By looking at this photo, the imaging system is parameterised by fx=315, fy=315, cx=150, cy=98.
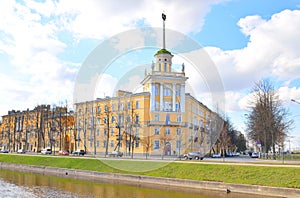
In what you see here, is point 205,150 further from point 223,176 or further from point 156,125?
point 223,176

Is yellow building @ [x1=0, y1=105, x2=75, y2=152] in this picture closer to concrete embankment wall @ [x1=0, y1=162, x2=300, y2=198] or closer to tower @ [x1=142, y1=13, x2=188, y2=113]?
→ concrete embankment wall @ [x1=0, y1=162, x2=300, y2=198]

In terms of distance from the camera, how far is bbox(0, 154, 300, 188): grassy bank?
26.4 metres

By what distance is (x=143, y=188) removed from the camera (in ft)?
95.9

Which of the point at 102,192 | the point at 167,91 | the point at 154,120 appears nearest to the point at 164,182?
the point at 102,192

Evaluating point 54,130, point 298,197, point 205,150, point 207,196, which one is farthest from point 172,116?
point 54,130

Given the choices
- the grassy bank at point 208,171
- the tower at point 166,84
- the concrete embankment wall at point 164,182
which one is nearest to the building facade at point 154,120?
the tower at point 166,84

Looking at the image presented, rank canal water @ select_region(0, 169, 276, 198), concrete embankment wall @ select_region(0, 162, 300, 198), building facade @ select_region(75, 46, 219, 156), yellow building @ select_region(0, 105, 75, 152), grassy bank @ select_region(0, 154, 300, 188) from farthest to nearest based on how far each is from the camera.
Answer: yellow building @ select_region(0, 105, 75, 152), building facade @ select_region(75, 46, 219, 156), grassy bank @ select_region(0, 154, 300, 188), concrete embankment wall @ select_region(0, 162, 300, 198), canal water @ select_region(0, 169, 276, 198)

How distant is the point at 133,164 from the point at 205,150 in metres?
32.2

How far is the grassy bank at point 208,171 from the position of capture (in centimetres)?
2644

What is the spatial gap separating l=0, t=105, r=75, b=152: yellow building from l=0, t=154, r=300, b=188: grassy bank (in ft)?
91.3

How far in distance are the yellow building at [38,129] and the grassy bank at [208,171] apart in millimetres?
27825

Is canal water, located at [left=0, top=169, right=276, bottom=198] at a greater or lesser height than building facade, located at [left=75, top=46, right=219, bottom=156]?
lesser

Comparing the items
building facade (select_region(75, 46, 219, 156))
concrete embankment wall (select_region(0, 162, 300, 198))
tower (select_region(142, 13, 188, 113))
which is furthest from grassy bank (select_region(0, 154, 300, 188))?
tower (select_region(142, 13, 188, 113))

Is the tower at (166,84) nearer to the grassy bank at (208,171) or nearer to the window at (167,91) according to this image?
the window at (167,91)
